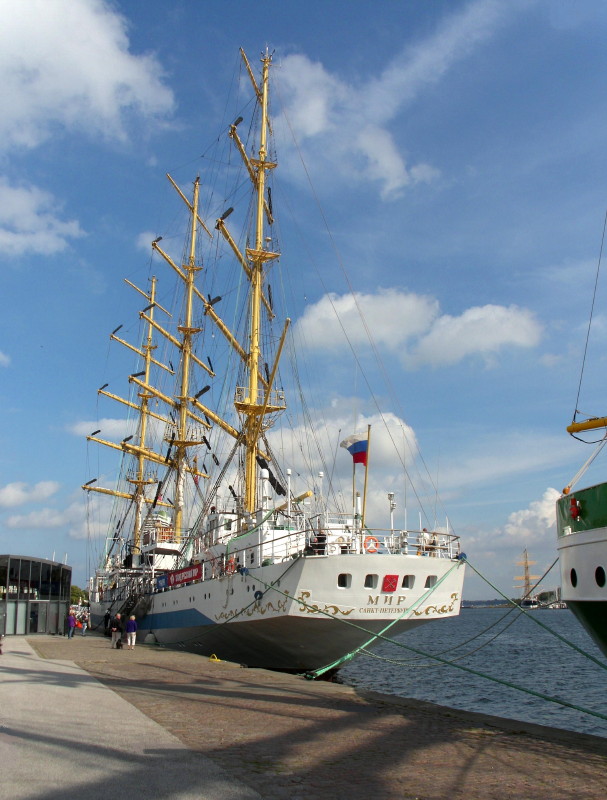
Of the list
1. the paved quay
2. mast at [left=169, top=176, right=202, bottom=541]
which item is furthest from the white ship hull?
mast at [left=169, top=176, right=202, bottom=541]

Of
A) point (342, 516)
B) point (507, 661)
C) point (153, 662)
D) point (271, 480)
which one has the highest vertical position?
point (271, 480)

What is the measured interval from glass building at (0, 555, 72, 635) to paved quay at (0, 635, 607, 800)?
18.0m

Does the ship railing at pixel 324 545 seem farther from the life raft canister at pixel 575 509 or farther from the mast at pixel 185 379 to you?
the mast at pixel 185 379

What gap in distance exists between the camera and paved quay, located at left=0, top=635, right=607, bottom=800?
24.3 ft

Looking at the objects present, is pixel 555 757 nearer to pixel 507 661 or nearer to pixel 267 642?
pixel 267 642

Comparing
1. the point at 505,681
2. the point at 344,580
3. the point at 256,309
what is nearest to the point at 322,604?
the point at 344,580

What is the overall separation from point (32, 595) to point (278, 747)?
28.0 m

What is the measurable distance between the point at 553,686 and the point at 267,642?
13.6 metres

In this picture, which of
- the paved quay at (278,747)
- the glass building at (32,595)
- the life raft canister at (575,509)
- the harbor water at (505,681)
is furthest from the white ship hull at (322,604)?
the glass building at (32,595)

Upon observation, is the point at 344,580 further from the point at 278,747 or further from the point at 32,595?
the point at 32,595

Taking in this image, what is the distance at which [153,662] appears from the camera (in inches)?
823

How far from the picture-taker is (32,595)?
33.7 m

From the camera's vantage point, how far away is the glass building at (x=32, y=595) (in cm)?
3189

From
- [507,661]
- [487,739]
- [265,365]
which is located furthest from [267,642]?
[507,661]
